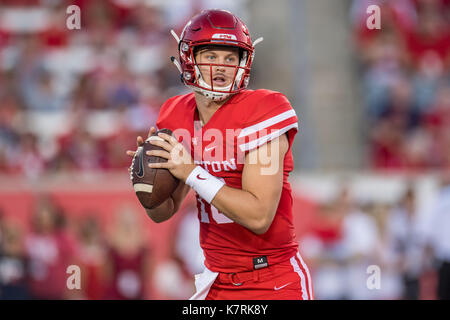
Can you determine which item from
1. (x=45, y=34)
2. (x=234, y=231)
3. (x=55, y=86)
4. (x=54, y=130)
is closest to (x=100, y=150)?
(x=54, y=130)

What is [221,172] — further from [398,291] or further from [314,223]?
[398,291]

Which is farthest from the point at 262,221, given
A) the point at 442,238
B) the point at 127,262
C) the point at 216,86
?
the point at 127,262

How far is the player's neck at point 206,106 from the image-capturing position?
327 cm

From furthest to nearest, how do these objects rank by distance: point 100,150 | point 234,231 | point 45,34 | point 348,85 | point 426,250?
point 45,34 → point 348,85 → point 100,150 → point 426,250 → point 234,231

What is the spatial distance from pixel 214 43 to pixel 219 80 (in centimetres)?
17

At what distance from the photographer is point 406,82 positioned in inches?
323

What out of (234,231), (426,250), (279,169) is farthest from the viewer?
(426,250)

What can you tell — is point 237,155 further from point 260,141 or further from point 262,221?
point 262,221

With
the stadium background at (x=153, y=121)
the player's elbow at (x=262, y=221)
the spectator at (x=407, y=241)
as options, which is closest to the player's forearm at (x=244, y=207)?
the player's elbow at (x=262, y=221)

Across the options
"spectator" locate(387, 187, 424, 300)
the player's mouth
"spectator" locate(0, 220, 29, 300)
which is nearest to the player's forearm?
the player's mouth

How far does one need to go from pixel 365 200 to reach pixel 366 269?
29.8 inches

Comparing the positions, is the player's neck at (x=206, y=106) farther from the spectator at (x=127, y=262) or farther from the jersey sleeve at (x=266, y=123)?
the spectator at (x=127, y=262)

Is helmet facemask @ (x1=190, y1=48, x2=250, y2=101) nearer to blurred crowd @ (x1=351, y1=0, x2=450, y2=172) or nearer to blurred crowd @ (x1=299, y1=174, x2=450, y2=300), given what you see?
blurred crowd @ (x1=299, y1=174, x2=450, y2=300)

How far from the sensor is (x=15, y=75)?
8.67 metres
